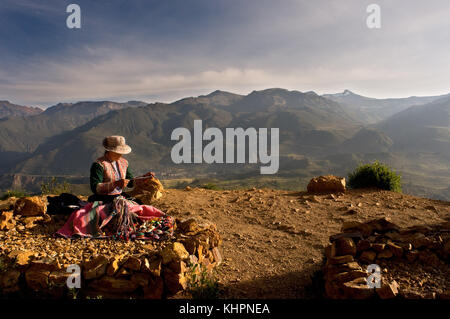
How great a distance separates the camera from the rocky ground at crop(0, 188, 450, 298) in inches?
180

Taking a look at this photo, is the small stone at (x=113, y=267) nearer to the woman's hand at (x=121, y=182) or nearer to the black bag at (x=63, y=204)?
the woman's hand at (x=121, y=182)

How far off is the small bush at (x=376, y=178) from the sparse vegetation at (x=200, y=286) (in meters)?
10.8

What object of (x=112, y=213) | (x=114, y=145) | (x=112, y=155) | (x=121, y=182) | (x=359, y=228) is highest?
(x=114, y=145)

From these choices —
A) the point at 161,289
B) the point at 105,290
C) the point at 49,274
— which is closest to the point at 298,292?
the point at 161,289

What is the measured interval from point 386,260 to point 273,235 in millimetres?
3386

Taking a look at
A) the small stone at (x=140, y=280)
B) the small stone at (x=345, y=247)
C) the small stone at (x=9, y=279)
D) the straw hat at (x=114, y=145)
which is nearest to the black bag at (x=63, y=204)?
the straw hat at (x=114, y=145)

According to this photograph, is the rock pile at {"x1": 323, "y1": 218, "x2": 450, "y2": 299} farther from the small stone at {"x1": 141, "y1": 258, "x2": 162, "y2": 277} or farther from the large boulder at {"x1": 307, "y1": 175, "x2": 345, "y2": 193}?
the large boulder at {"x1": 307, "y1": 175, "x2": 345, "y2": 193}

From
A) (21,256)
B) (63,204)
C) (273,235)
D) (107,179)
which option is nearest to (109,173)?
(107,179)

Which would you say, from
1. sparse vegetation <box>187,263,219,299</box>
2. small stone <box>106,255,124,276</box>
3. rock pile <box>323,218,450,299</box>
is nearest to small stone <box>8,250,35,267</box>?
small stone <box>106,255,124,276</box>

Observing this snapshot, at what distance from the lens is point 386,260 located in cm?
456

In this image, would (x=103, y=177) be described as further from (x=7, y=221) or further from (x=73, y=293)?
(x=73, y=293)

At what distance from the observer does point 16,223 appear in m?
5.86
